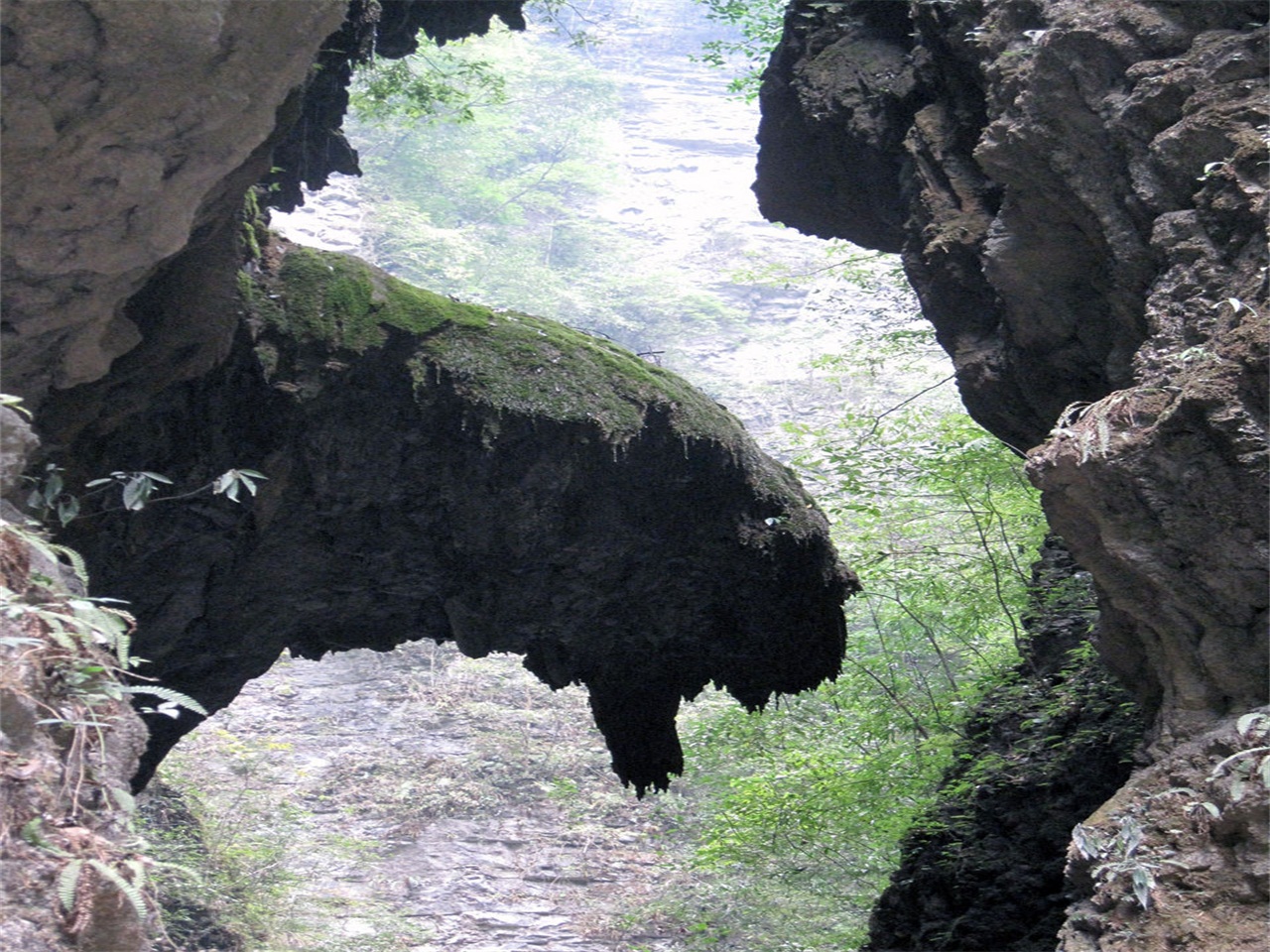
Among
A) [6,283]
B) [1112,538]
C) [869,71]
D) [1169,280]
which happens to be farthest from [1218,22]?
[6,283]

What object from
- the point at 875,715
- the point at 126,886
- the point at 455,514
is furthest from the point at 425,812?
the point at 126,886

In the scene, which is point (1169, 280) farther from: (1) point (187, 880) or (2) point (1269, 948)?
(1) point (187, 880)

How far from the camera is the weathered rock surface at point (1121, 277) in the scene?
3.51m

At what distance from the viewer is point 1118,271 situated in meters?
4.54

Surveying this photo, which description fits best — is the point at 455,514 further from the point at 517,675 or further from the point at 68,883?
the point at 517,675

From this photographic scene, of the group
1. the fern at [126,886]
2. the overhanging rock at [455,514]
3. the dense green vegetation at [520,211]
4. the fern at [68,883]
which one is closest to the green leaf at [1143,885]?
the fern at [126,886]

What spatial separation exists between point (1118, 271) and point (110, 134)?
12.4ft

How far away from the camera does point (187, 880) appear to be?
1230 cm

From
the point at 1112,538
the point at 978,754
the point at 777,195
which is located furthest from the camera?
the point at 777,195

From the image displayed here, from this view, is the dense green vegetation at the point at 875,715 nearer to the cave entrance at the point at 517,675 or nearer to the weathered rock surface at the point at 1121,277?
the cave entrance at the point at 517,675

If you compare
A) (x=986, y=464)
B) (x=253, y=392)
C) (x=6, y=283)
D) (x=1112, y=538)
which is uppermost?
(x=986, y=464)

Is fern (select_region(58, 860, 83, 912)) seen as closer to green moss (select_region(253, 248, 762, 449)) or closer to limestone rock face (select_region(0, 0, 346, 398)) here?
limestone rock face (select_region(0, 0, 346, 398))

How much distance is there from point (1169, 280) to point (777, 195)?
4338 mm

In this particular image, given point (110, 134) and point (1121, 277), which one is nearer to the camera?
point (110, 134)
